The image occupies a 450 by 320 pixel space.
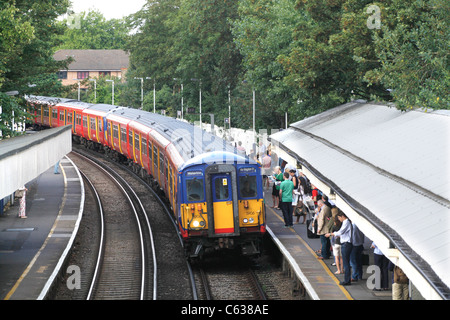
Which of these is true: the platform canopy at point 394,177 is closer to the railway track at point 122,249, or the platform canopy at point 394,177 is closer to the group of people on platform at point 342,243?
the group of people on platform at point 342,243

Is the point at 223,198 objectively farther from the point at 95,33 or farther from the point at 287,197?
the point at 95,33

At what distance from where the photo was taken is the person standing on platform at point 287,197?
69.8 ft

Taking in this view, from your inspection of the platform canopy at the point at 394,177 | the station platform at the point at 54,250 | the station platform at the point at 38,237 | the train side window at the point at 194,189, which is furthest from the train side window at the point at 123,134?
the train side window at the point at 194,189

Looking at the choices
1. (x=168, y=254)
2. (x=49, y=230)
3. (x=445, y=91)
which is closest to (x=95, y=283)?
(x=168, y=254)

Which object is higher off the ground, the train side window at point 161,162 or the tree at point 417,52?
the tree at point 417,52

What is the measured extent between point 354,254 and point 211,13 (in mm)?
38487

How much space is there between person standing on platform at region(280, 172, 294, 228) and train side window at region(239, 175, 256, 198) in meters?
2.94

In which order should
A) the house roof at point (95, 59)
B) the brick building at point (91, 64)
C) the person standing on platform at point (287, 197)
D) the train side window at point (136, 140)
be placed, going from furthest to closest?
the house roof at point (95, 59), the brick building at point (91, 64), the train side window at point (136, 140), the person standing on platform at point (287, 197)

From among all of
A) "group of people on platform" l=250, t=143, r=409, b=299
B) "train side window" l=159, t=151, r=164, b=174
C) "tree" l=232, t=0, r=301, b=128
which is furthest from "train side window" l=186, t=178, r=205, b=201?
"tree" l=232, t=0, r=301, b=128

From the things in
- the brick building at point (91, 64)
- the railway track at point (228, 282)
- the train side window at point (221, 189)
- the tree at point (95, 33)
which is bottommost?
the railway track at point (228, 282)

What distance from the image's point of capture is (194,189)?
18250 millimetres

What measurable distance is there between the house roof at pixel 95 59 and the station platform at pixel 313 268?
98.5 metres

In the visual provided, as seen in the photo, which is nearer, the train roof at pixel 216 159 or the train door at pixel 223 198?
the train door at pixel 223 198

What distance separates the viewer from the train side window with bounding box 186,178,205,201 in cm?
1820
